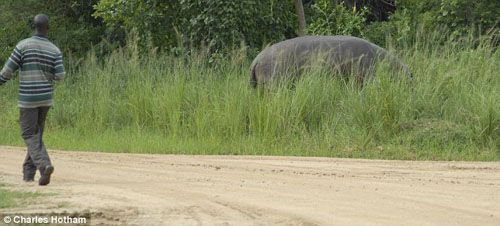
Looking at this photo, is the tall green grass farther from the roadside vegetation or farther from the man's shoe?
the man's shoe

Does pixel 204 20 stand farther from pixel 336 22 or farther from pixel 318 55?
pixel 318 55

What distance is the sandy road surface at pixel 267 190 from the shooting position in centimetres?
724

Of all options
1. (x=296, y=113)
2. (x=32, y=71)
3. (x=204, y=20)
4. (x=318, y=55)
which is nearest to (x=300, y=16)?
(x=204, y=20)

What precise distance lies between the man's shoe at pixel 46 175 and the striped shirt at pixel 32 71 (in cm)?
67

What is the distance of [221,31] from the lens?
60.8ft

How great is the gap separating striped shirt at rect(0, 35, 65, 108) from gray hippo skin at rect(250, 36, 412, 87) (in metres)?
6.31

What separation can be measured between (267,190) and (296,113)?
16.7ft

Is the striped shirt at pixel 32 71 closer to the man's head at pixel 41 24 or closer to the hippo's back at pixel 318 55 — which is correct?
the man's head at pixel 41 24

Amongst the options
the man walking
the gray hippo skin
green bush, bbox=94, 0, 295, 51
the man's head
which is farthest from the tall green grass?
the man's head

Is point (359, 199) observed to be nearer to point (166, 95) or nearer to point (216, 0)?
point (166, 95)

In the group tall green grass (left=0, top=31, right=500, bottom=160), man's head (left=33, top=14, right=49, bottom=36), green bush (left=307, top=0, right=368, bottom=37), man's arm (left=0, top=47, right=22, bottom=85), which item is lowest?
tall green grass (left=0, top=31, right=500, bottom=160)

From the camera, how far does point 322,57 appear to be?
14938 mm

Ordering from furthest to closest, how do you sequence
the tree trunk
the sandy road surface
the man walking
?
the tree trunk < the man walking < the sandy road surface

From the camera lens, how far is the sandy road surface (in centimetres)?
724
